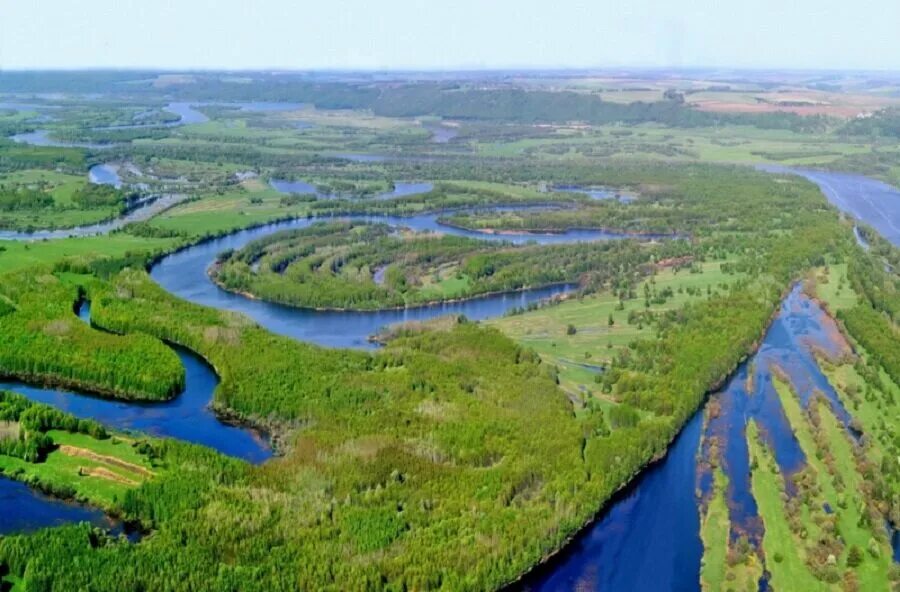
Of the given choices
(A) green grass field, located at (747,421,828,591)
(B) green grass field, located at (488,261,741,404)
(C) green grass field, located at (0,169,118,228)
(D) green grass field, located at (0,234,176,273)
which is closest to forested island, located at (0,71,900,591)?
(A) green grass field, located at (747,421,828,591)

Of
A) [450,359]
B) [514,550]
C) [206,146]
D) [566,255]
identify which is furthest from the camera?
[206,146]

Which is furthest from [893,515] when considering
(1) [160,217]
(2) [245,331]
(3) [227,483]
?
(1) [160,217]

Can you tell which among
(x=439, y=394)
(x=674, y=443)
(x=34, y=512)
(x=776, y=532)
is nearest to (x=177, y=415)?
(x=34, y=512)

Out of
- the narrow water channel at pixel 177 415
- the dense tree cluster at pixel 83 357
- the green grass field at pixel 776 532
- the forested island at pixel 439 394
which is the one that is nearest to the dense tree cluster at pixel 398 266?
the forested island at pixel 439 394

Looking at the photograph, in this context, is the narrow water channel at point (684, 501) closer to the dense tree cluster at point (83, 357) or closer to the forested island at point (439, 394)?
the forested island at point (439, 394)

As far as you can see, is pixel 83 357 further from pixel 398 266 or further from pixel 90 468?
pixel 398 266

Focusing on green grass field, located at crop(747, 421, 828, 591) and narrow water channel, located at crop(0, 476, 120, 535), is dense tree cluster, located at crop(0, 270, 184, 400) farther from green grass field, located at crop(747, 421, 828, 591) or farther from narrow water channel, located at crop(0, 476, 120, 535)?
green grass field, located at crop(747, 421, 828, 591)

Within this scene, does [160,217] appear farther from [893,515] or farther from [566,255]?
[893,515]
